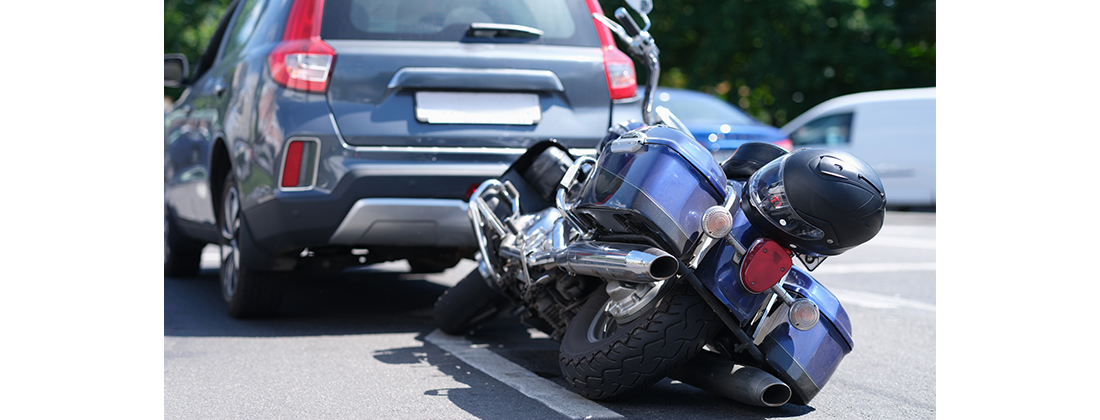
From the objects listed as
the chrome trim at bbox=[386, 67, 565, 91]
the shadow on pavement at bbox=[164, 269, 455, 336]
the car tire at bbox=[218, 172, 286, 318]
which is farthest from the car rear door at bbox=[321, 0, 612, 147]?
the shadow on pavement at bbox=[164, 269, 455, 336]

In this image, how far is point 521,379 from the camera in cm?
392

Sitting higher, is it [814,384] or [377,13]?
[377,13]

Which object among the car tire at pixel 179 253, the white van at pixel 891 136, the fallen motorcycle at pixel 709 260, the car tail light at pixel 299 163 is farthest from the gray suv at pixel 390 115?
the white van at pixel 891 136

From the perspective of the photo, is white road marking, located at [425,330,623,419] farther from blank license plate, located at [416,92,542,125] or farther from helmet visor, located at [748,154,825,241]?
blank license plate, located at [416,92,542,125]

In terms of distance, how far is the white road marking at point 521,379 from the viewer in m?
3.38

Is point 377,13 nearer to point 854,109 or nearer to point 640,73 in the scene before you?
point 854,109

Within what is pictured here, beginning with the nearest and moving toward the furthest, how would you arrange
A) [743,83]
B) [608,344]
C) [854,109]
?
[608,344]
[854,109]
[743,83]

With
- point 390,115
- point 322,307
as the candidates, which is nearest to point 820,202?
point 390,115

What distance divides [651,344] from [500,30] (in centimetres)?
218

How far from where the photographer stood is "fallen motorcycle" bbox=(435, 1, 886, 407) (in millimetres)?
2975

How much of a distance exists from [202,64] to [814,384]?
4715 millimetres

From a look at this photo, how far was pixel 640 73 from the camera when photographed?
25875mm

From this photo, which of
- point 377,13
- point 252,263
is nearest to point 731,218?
point 377,13

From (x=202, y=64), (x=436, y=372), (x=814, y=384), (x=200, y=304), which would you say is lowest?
(x=200, y=304)
